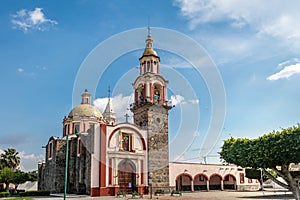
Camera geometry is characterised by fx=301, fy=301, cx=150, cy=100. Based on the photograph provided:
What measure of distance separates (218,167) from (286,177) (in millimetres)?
28053

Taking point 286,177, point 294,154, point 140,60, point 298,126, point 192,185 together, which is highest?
point 140,60

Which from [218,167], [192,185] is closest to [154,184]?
[192,185]

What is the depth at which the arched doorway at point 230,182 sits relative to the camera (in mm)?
49975

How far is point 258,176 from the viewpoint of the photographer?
4894cm

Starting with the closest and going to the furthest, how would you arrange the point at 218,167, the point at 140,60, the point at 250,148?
the point at 250,148, the point at 140,60, the point at 218,167

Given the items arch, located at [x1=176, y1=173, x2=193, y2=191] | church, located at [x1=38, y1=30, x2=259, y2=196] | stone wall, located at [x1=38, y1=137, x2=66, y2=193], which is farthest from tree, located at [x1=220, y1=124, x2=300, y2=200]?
stone wall, located at [x1=38, y1=137, x2=66, y2=193]

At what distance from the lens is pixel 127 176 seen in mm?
35312

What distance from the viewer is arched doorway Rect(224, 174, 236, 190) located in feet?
164

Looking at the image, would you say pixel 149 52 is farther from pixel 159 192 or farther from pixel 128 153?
pixel 159 192

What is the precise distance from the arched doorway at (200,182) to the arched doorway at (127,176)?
13.7 meters

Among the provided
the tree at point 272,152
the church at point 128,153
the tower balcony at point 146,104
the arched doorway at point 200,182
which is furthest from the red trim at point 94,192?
the arched doorway at point 200,182

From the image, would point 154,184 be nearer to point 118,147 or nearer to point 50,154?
point 118,147

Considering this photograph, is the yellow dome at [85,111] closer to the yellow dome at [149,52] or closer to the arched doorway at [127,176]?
the yellow dome at [149,52]

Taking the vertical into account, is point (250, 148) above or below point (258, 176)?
above
